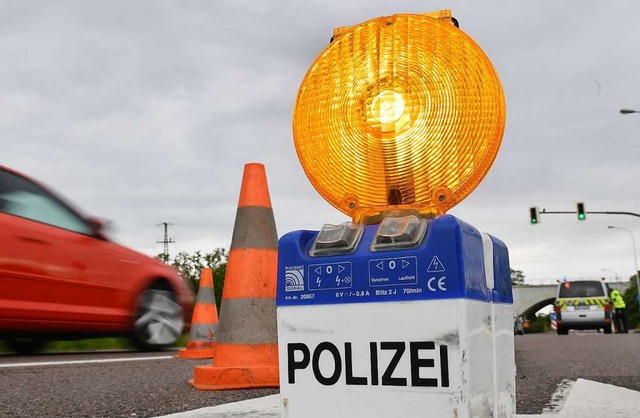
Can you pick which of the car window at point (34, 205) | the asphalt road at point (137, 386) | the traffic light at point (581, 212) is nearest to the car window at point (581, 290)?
the traffic light at point (581, 212)

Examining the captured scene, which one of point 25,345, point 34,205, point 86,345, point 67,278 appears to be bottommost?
point 86,345

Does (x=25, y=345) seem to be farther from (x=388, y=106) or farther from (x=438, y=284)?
(x=438, y=284)

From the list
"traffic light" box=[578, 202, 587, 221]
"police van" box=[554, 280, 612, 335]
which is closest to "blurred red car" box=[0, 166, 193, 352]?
"police van" box=[554, 280, 612, 335]

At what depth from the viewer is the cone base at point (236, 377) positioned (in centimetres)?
412

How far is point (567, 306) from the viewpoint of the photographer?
925 inches

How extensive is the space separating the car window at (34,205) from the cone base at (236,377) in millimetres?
2387

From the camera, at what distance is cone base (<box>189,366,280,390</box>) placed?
13.5 ft

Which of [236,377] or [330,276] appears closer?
[330,276]

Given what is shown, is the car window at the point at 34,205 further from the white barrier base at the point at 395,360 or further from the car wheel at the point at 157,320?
the white barrier base at the point at 395,360

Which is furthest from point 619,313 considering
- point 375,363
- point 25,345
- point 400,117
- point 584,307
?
point 375,363

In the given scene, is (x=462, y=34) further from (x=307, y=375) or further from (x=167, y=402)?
(x=167, y=402)

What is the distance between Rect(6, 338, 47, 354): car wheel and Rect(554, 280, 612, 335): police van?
18269 millimetres

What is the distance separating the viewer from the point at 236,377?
13.5ft

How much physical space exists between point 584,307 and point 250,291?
20866 mm
